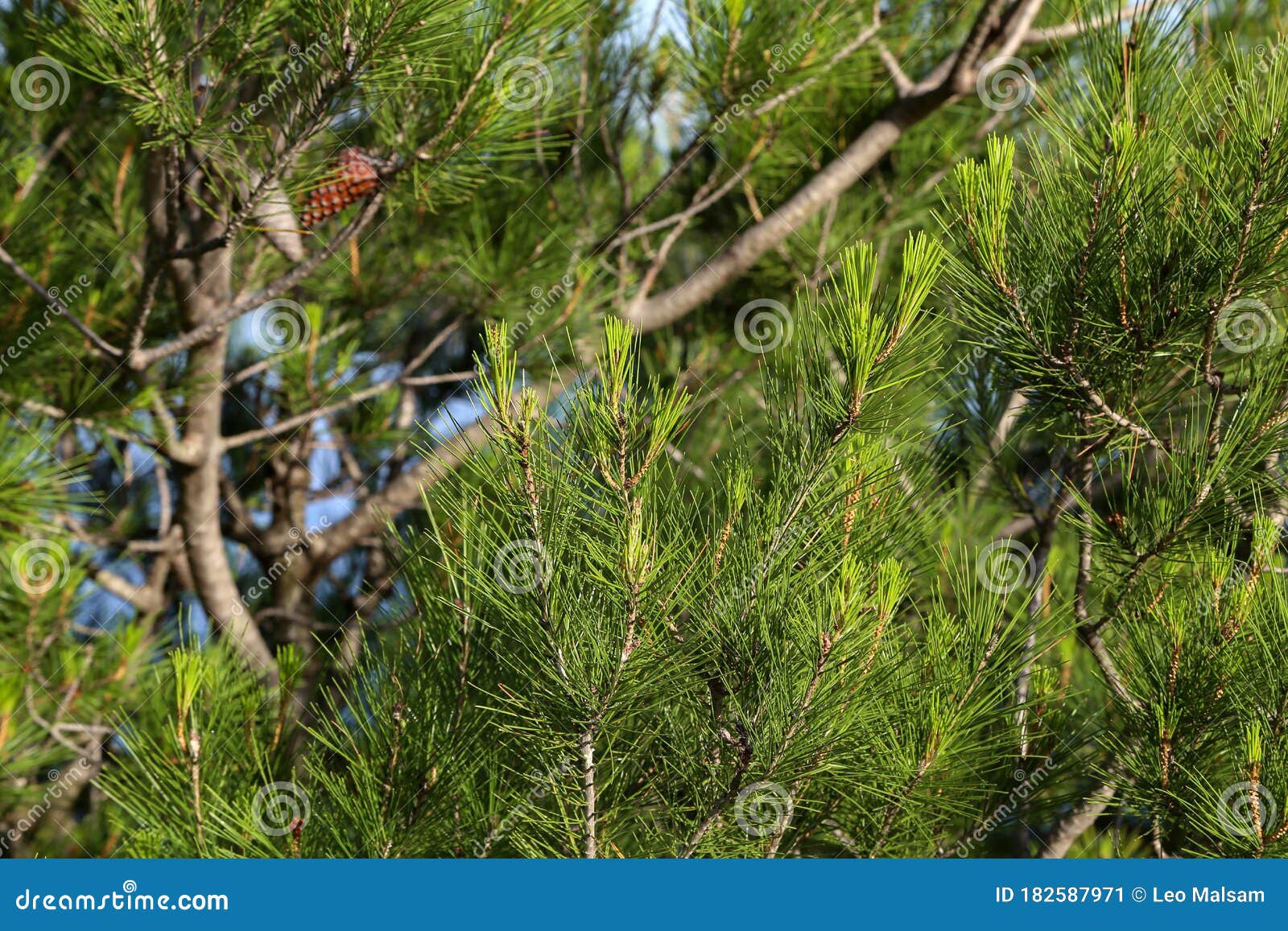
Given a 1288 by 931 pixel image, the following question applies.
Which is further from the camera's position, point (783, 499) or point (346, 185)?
point (346, 185)

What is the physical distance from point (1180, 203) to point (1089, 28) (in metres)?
0.12

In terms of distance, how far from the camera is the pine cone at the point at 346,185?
3.00 ft

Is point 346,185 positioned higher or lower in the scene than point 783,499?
higher

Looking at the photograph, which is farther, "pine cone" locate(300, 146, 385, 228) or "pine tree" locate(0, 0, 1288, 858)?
"pine cone" locate(300, 146, 385, 228)

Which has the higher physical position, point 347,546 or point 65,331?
point 65,331

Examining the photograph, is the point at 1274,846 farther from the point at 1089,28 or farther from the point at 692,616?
the point at 1089,28

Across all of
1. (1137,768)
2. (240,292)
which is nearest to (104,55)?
(240,292)

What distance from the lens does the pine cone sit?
91cm

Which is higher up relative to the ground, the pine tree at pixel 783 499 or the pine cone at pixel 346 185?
the pine cone at pixel 346 185

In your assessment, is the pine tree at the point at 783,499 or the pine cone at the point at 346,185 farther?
the pine cone at the point at 346,185

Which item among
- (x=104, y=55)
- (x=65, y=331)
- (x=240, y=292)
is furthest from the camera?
(x=65, y=331)

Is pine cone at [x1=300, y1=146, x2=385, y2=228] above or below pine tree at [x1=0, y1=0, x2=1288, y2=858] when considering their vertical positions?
above

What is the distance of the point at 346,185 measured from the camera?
926 mm

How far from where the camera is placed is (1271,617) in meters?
0.62
